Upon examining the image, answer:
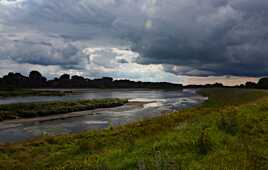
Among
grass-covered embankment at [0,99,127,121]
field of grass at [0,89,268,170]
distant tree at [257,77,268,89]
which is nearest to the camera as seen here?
field of grass at [0,89,268,170]

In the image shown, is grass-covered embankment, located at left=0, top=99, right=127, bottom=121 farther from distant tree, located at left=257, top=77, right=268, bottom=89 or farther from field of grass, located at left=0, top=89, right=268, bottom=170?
distant tree, located at left=257, top=77, right=268, bottom=89

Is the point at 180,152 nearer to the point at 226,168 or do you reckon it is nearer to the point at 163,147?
the point at 163,147

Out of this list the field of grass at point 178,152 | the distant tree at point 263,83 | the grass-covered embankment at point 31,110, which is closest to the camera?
the field of grass at point 178,152

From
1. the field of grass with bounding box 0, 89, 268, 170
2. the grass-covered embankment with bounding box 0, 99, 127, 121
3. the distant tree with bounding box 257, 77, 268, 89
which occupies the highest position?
the distant tree with bounding box 257, 77, 268, 89

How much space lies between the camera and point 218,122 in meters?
16.1

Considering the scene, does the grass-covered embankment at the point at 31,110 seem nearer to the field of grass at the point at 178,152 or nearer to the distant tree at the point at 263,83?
the field of grass at the point at 178,152

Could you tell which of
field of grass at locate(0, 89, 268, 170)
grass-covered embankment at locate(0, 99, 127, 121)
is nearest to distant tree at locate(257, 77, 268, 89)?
grass-covered embankment at locate(0, 99, 127, 121)

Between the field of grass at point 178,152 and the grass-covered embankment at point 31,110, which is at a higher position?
the field of grass at point 178,152

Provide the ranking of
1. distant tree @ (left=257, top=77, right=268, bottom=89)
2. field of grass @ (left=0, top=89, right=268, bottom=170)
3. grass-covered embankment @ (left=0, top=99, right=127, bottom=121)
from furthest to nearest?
1. distant tree @ (left=257, top=77, right=268, bottom=89)
2. grass-covered embankment @ (left=0, top=99, right=127, bottom=121)
3. field of grass @ (left=0, top=89, right=268, bottom=170)

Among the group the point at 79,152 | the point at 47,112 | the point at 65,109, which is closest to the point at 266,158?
the point at 79,152

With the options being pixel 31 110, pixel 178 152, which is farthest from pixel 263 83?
pixel 178 152

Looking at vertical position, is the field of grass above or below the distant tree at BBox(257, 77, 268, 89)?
below

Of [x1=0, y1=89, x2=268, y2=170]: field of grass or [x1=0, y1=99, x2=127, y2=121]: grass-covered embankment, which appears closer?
[x1=0, y1=89, x2=268, y2=170]: field of grass

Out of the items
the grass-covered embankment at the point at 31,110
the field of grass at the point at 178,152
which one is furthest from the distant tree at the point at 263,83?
the field of grass at the point at 178,152
